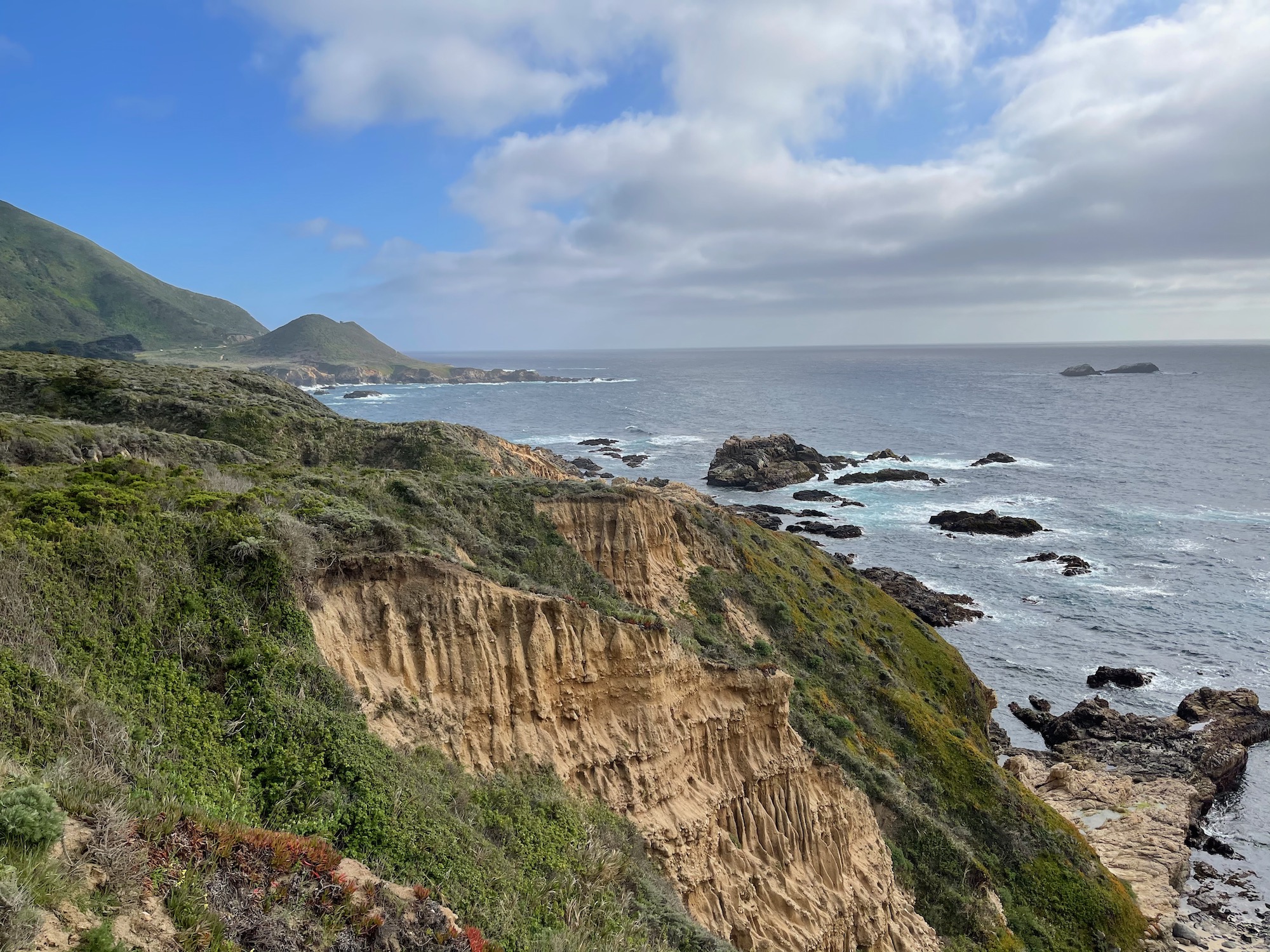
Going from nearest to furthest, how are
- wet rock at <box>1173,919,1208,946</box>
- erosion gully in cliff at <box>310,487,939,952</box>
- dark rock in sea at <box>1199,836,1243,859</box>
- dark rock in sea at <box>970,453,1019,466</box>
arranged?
erosion gully in cliff at <box>310,487,939,952</box> < wet rock at <box>1173,919,1208,946</box> < dark rock in sea at <box>1199,836,1243,859</box> < dark rock in sea at <box>970,453,1019,466</box>

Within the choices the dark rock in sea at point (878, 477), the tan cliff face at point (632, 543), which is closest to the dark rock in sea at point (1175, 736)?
the tan cliff face at point (632, 543)

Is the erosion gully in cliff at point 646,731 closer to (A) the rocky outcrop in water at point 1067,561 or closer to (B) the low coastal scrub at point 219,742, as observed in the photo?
(B) the low coastal scrub at point 219,742

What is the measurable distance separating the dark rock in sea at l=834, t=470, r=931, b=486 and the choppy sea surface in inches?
78.0

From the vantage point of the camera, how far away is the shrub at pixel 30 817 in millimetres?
6184

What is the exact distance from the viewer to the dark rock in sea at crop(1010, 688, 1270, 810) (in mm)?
33938

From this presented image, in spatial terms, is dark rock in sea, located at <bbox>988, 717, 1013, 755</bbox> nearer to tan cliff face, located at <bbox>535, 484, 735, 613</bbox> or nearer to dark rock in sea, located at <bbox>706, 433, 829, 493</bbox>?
tan cliff face, located at <bbox>535, 484, 735, 613</bbox>

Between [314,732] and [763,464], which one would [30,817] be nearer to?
[314,732]

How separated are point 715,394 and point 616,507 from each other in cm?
16306

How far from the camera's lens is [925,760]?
2622 cm

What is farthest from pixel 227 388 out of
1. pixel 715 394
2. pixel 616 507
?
pixel 715 394

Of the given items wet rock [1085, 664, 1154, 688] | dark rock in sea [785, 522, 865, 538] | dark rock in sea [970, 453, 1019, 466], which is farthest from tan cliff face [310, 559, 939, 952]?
dark rock in sea [970, 453, 1019, 466]

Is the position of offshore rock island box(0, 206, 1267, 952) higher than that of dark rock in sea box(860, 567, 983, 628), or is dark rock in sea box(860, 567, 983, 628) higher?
offshore rock island box(0, 206, 1267, 952)

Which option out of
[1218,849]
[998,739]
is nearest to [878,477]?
[998,739]

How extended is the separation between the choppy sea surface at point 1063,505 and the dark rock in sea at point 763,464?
9.40 feet
